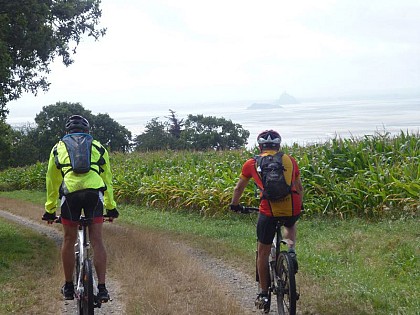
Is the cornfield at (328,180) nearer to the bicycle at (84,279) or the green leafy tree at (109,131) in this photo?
the bicycle at (84,279)

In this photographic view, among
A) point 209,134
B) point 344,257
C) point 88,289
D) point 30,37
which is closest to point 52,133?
point 209,134

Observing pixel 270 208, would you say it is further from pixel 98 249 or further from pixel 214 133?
pixel 214 133

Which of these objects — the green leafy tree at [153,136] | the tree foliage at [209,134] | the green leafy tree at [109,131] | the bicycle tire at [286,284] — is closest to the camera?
the bicycle tire at [286,284]

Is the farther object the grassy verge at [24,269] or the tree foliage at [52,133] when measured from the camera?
the tree foliage at [52,133]

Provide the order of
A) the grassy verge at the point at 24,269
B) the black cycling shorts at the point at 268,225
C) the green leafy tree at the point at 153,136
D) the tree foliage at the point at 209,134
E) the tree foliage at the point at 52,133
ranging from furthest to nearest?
the green leafy tree at the point at 153,136, the tree foliage at the point at 52,133, the tree foliage at the point at 209,134, the grassy verge at the point at 24,269, the black cycling shorts at the point at 268,225

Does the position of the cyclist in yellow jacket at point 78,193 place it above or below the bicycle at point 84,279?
above

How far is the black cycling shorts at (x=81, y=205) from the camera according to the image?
5.30 meters

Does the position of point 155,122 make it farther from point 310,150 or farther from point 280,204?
point 280,204

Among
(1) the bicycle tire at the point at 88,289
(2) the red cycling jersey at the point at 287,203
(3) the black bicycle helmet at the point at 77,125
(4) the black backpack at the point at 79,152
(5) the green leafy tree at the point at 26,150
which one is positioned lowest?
(5) the green leafy tree at the point at 26,150

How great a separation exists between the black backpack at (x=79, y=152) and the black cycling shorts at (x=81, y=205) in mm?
249

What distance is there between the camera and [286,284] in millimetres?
5402

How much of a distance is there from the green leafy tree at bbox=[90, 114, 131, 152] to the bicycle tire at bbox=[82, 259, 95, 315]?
45805 mm

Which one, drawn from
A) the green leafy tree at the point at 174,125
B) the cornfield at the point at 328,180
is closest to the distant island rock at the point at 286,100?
the green leafy tree at the point at 174,125

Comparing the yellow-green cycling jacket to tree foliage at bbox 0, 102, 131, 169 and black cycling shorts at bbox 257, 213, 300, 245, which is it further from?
tree foliage at bbox 0, 102, 131, 169
